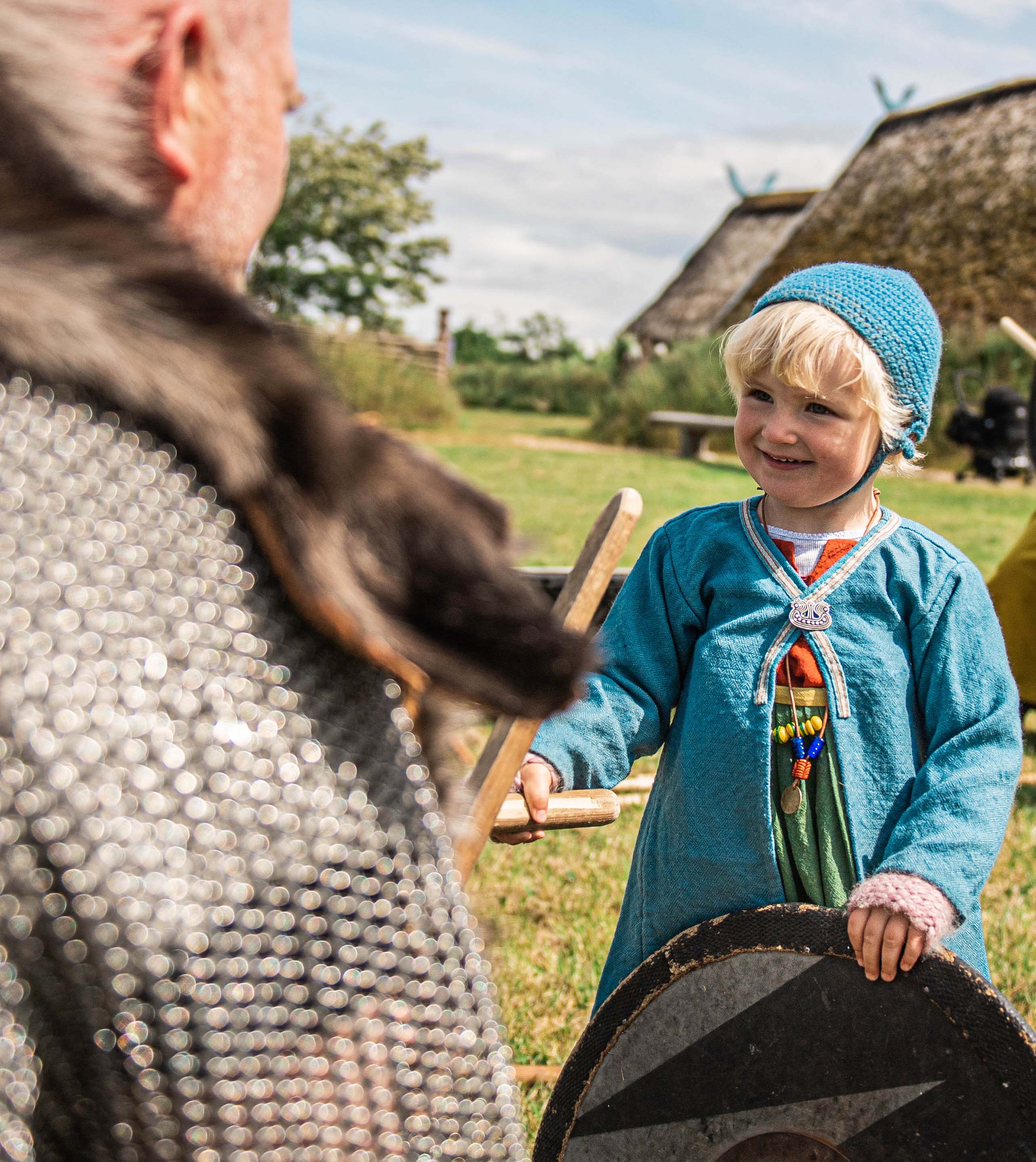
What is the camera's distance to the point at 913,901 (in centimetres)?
157

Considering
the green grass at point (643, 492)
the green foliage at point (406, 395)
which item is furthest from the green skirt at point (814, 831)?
the green foliage at point (406, 395)

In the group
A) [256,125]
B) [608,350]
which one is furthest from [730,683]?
[608,350]

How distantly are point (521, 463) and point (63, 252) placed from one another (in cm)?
1500

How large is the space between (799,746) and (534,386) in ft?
117

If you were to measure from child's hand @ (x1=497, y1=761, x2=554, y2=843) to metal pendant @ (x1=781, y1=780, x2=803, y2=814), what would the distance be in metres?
0.39

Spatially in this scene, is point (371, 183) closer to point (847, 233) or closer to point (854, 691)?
point (847, 233)

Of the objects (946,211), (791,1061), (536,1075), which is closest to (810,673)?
(791,1061)

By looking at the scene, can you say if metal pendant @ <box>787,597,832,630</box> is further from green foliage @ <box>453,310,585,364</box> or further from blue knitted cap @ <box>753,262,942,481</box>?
green foliage @ <box>453,310,585,364</box>

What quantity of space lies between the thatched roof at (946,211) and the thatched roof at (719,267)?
328 inches

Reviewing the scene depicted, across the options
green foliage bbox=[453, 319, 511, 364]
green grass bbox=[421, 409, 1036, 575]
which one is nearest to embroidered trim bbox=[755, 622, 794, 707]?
green grass bbox=[421, 409, 1036, 575]

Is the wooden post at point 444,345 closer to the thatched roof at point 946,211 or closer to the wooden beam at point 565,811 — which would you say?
the thatched roof at point 946,211

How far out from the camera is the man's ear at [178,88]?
2.75 feet

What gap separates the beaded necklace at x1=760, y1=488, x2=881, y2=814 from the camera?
1857mm

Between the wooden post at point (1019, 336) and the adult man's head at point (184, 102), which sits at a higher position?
the adult man's head at point (184, 102)
